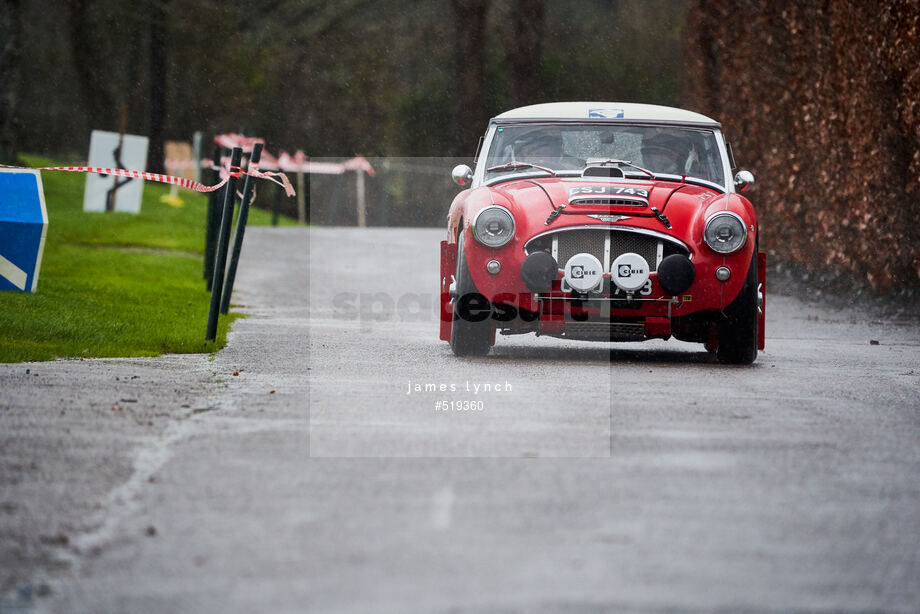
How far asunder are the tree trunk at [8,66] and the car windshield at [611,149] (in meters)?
17.4

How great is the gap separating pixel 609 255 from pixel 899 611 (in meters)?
5.57

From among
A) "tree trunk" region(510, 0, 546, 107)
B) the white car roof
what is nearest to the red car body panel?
the white car roof

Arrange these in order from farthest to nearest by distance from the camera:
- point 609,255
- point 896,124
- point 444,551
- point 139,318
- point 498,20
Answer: point 498,20 < point 896,124 < point 139,318 < point 609,255 < point 444,551

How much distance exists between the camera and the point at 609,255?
922 centimetres

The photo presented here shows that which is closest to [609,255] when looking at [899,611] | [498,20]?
[899,611]

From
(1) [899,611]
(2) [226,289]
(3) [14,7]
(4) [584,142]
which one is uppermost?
(3) [14,7]

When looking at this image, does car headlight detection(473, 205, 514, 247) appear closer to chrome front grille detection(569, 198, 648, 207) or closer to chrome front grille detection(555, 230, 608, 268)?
chrome front grille detection(555, 230, 608, 268)

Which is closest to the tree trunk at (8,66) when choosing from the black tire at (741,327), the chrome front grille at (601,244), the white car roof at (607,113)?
the white car roof at (607,113)

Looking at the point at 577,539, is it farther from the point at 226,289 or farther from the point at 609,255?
the point at 226,289

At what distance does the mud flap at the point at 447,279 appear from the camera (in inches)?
400

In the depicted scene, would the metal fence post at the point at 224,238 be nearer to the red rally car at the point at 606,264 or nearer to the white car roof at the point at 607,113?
the red rally car at the point at 606,264

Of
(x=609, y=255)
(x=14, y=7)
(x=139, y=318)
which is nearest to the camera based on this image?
(x=609, y=255)

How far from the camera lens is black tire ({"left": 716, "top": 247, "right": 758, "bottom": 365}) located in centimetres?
945

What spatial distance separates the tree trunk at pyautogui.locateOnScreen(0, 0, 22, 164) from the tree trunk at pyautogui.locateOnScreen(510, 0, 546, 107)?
11046 mm
